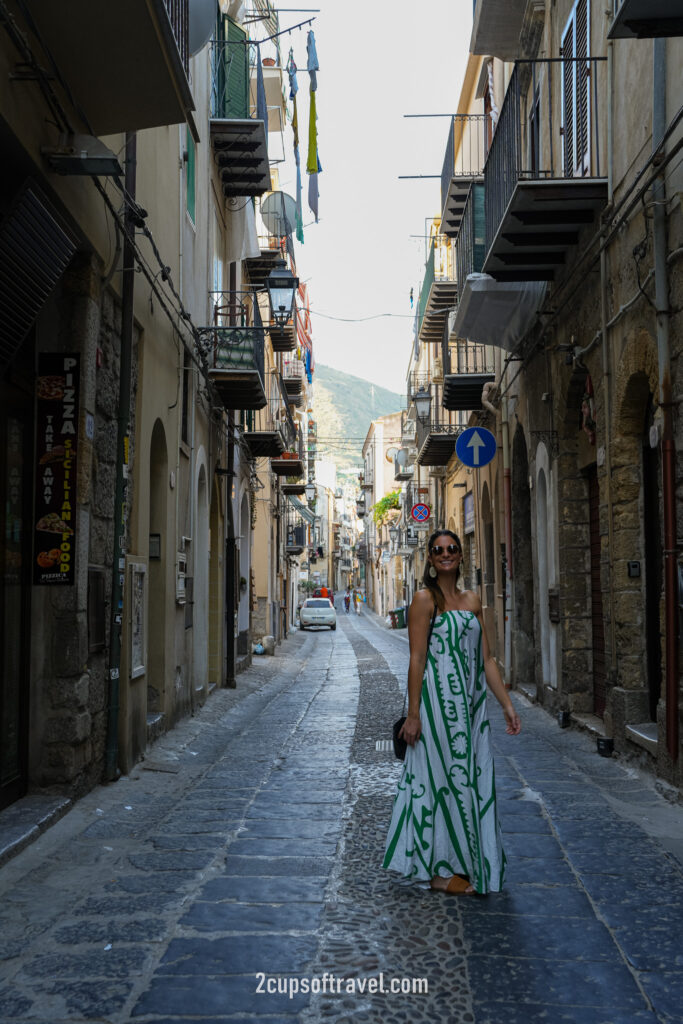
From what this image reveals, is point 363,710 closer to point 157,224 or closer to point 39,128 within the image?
point 157,224

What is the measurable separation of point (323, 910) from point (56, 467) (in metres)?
3.43

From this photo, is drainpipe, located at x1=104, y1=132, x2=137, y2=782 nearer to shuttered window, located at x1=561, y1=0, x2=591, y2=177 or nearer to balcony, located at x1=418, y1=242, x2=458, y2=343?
shuttered window, located at x1=561, y1=0, x2=591, y2=177

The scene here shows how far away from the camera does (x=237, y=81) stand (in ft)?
48.7

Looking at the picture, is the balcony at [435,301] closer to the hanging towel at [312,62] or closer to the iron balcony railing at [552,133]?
the hanging towel at [312,62]

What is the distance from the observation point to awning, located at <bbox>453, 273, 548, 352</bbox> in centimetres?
1254

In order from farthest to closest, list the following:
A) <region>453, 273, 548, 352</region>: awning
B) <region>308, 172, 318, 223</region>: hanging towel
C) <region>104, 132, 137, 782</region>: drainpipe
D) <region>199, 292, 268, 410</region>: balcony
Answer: <region>199, 292, 268, 410</region>: balcony → <region>308, 172, 318, 223</region>: hanging towel → <region>453, 273, 548, 352</region>: awning → <region>104, 132, 137, 782</region>: drainpipe

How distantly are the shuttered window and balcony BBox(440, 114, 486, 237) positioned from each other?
5051mm

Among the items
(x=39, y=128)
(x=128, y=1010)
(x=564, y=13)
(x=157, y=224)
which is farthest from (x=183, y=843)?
(x=564, y=13)

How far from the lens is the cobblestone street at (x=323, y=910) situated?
3.64 m

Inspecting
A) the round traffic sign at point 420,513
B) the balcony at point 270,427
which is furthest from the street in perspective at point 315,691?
the round traffic sign at point 420,513

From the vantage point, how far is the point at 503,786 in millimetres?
7617

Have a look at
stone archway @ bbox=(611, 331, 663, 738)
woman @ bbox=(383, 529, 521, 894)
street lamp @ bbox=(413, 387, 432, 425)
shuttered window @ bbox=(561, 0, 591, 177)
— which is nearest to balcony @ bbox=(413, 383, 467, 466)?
street lamp @ bbox=(413, 387, 432, 425)

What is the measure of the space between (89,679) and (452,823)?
10.8ft

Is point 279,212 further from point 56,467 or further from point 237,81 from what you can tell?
point 56,467
